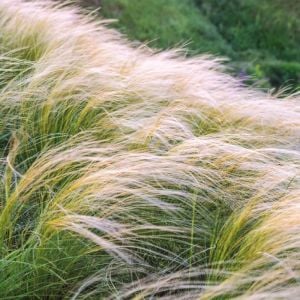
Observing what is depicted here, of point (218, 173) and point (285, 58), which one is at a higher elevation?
point (218, 173)

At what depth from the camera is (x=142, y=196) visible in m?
2.04

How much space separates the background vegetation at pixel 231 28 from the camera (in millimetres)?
11070

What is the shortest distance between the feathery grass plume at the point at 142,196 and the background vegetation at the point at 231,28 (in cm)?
754

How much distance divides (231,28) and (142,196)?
1176cm

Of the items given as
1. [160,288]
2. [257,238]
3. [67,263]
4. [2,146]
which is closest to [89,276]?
[67,263]

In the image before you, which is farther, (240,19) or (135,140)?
(240,19)

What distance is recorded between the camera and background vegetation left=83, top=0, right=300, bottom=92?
1107 cm

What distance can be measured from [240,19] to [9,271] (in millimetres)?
12250

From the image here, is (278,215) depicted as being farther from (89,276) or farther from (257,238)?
(89,276)

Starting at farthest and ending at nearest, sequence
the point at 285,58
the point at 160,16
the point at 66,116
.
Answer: the point at 285,58 < the point at 160,16 < the point at 66,116

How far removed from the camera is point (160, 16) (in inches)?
464

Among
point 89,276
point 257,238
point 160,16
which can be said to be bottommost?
point 160,16

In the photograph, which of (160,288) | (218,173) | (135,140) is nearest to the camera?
(160,288)

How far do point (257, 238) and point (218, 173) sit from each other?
40 cm
